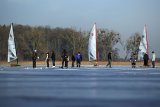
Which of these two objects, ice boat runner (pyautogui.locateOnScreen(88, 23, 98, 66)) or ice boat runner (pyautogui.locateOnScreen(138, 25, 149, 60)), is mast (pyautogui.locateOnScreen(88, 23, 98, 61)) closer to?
ice boat runner (pyautogui.locateOnScreen(88, 23, 98, 66))

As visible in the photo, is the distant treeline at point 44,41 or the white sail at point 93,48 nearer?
the white sail at point 93,48

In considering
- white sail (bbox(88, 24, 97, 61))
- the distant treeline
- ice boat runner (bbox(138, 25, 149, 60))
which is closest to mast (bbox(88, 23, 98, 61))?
white sail (bbox(88, 24, 97, 61))

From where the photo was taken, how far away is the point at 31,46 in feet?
305

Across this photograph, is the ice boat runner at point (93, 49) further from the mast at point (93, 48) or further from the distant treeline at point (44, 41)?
the distant treeline at point (44, 41)

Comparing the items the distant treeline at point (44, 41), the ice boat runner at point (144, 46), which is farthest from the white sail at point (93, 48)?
the distant treeline at point (44, 41)

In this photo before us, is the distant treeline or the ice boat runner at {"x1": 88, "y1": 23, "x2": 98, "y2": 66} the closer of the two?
the ice boat runner at {"x1": 88, "y1": 23, "x2": 98, "y2": 66}

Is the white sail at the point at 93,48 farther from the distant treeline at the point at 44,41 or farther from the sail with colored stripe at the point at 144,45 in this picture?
the distant treeline at the point at 44,41

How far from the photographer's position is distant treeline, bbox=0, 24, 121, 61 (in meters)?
91.1

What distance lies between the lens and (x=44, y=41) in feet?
325

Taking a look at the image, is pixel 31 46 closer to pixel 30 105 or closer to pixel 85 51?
pixel 85 51

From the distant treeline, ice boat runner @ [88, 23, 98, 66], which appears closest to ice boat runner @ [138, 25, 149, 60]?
ice boat runner @ [88, 23, 98, 66]

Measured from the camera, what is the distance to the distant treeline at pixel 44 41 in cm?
9109

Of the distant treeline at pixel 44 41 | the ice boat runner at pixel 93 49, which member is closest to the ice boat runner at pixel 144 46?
the ice boat runner at pixel 93 49

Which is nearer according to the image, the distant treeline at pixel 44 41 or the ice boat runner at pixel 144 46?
the ice boat runner at pixel 144 46
